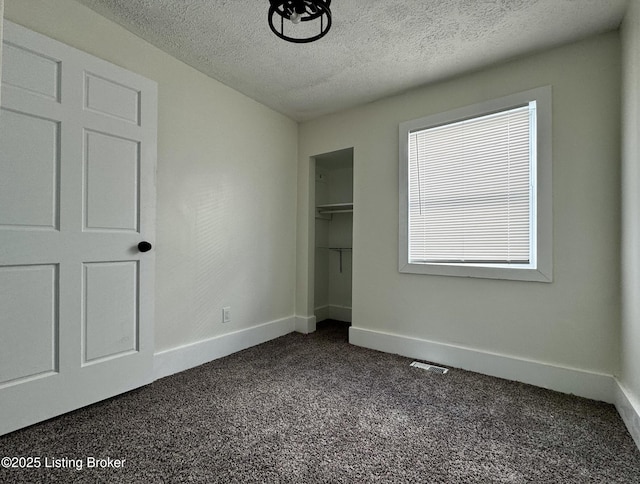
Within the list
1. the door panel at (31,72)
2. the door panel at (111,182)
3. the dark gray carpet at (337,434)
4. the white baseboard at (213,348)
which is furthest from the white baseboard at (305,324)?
the door panel at (31,72)

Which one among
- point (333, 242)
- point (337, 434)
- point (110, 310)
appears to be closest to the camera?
point (337, 434)

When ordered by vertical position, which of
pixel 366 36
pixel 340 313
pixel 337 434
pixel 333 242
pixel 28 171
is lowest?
pixel 337 434

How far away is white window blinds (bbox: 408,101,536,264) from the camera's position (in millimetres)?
2406

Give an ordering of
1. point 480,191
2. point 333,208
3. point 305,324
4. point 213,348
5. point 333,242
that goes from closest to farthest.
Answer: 1. point 480,191
2. point 213,348
3. point 305,324
4. point 333,208
5. point 333,242

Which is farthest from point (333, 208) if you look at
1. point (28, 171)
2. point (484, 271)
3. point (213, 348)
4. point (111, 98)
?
point (28, 171)

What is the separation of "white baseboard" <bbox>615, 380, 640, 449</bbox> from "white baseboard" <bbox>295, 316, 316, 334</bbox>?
2.58m

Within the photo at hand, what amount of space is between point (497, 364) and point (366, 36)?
261cm

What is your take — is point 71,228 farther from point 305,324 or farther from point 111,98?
point 305,324

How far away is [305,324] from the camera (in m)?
3.62

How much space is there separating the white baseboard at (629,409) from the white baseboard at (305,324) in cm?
258

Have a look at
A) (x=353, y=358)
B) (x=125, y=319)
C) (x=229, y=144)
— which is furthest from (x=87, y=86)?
(x=353, y=358)

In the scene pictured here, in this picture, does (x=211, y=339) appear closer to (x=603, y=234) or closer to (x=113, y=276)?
(x=113, y=276)

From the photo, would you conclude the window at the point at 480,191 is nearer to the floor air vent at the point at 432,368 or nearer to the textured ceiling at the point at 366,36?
the textured ceiling at the point at 366,36

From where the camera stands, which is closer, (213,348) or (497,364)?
(497,364)
